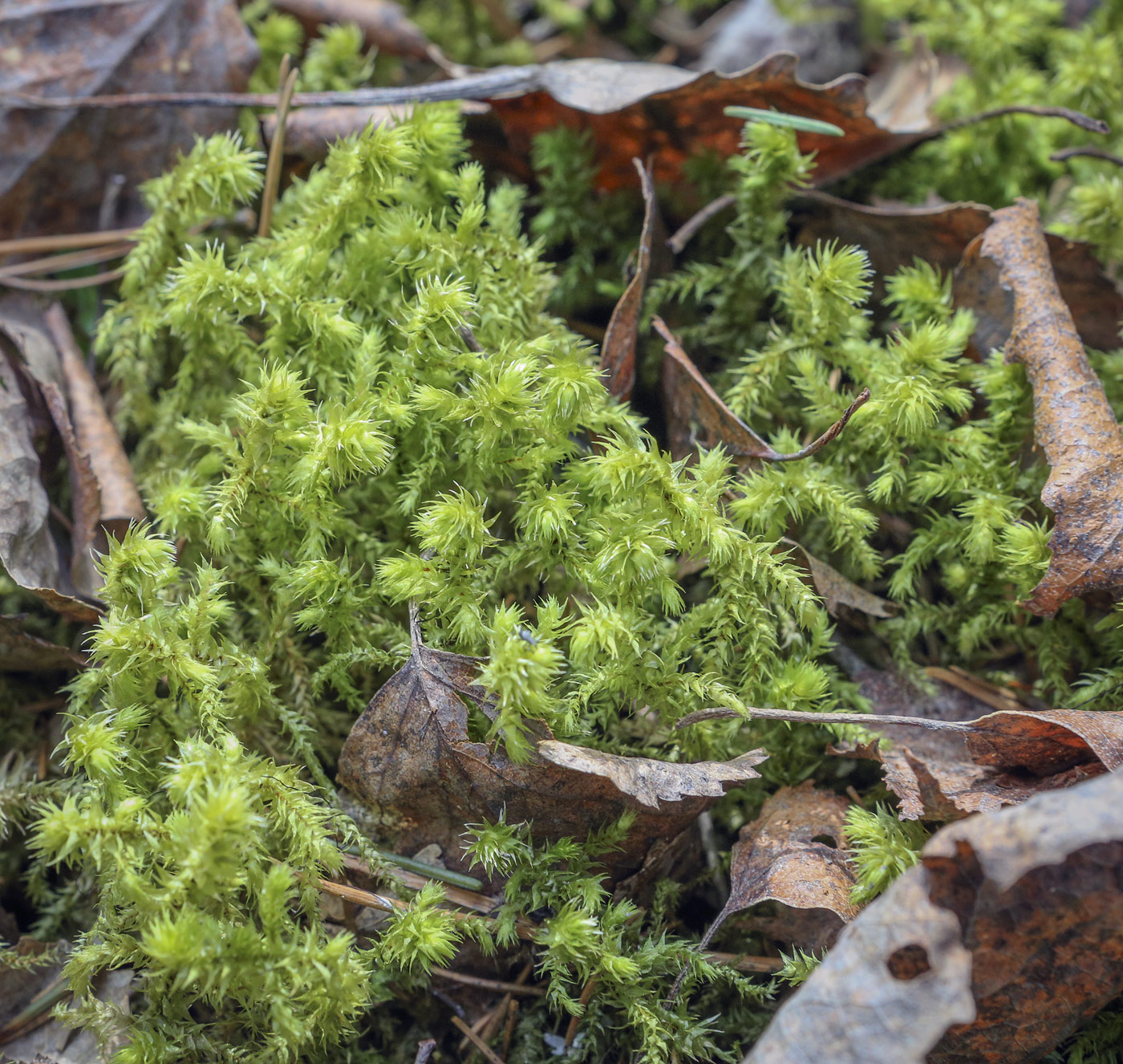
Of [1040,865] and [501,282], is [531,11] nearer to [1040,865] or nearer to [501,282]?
[501,282]

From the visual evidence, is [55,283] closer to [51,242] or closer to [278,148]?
[51,242]

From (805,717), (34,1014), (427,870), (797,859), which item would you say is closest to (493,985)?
(427,870)

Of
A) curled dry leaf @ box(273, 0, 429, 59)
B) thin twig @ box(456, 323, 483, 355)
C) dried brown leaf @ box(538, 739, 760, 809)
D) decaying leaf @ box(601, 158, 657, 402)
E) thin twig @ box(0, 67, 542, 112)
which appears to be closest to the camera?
dried brown leaf @ box(538, 739, 760, 809)

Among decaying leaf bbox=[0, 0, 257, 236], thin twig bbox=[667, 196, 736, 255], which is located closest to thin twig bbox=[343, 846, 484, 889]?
thin twig bbox=[667, 196, 736, 255]

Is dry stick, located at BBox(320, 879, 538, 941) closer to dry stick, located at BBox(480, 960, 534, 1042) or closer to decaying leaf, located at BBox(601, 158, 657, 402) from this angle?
dry stick, located at BBox(480, 960, 534, 1042)

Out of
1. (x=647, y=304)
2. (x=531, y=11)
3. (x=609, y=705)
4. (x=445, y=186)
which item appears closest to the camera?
(x=609, y=705)

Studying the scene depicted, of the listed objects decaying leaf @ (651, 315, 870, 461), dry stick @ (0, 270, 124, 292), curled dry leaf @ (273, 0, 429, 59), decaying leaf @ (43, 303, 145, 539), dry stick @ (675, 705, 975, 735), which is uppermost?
curled dry leaf @ (273, 0, 429, 59)

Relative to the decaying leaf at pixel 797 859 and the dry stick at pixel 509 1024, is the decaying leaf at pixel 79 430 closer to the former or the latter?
the dry stick at pixel 509 1024

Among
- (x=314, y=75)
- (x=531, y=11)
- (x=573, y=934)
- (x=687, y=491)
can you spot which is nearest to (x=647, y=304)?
(x=687, y=491)
